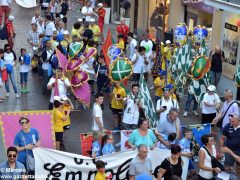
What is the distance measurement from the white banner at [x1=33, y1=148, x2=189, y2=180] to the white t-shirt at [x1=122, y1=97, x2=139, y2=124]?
7.80 ft

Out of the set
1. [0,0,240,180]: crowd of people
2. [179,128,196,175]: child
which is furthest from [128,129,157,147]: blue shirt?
[179,128,196,175]: child

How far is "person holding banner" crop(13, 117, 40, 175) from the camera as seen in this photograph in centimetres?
1020

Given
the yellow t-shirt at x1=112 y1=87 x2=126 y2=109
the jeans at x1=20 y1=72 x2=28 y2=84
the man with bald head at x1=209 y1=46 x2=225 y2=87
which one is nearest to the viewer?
the yellow t-shirt at x1=112 y1=87 x2=126 y2=109

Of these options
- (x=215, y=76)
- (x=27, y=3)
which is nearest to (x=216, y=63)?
(x=215, y=76)

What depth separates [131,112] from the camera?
12844mm

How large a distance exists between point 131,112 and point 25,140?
10.8 feet

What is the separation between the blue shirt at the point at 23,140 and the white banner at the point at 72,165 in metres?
0.18

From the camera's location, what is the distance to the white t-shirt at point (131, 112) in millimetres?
12805

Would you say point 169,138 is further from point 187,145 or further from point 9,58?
point 9,58

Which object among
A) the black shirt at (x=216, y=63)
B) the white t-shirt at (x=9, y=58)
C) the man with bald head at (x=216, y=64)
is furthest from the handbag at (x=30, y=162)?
the black shirt at (x=216, y=63)

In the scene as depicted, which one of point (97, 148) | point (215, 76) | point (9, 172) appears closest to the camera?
point (9, 172)

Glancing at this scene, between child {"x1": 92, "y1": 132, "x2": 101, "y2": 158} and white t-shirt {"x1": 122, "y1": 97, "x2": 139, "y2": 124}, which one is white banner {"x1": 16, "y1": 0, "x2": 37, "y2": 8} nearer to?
white t-shirt {"x1": 122, "y1": 97, "x2": 139, "y2": 124}

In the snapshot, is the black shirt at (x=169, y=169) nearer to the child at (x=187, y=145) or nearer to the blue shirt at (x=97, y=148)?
the child at (x=187, y=145)

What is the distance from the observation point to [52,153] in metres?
10.4
